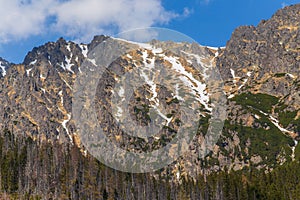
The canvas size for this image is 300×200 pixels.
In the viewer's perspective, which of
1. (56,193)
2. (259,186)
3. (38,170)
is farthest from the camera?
(259,186)

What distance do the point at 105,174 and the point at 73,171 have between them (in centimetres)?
1935

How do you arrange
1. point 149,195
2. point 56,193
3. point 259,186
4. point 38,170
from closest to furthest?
1. point 56,193
2. point 38,170
3. point 259,186
4. point 149,195

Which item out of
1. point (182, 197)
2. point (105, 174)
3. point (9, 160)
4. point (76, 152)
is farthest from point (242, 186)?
point (9, 160)

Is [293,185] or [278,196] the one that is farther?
[293,185]

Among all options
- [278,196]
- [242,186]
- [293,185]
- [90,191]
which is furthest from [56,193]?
[293,185]

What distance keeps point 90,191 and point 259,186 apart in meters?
69.8

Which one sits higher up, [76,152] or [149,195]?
[76,152]

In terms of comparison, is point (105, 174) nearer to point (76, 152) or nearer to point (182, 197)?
point (76, 152)

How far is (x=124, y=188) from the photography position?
639ft

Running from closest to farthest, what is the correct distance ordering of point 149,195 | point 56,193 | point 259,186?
1. point 56,193
2. point 259,186
3. point 149,195

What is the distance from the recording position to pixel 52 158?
187875mm

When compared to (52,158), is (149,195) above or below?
below

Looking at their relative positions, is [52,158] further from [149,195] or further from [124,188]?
[149,195]

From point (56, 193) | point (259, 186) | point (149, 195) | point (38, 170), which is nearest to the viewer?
point (56, 193)
